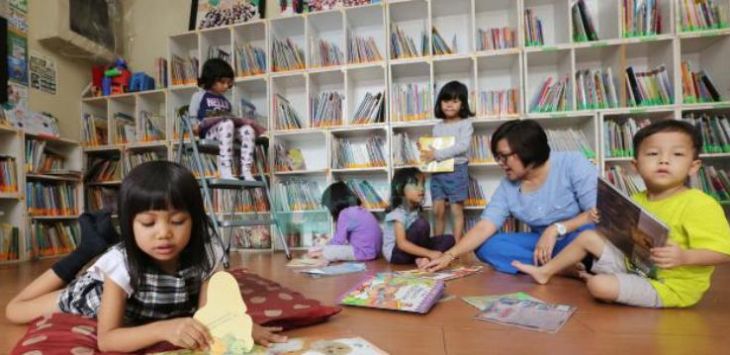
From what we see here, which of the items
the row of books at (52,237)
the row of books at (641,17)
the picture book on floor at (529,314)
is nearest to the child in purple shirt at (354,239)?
the picture book on floor at (529,314)

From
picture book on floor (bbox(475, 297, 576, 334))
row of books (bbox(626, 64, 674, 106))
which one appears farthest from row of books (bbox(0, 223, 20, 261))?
row of books (bbox(626, 64, 674, 106))

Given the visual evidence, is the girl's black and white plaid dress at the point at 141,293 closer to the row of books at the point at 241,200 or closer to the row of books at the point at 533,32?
the row of books at the point at 241,200

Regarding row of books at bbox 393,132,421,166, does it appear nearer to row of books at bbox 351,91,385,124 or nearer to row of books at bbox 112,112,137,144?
row of books at bbox 351,91,385,124

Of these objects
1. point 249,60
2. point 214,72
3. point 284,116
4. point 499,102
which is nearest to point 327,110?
point 284,116

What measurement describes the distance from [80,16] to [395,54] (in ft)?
8.95

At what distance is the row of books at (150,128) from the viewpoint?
354 centimetres

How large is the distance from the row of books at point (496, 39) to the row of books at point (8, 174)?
3.47 metres

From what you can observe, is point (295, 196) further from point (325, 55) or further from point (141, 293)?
point (141, 293)

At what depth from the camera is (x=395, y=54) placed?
312 cm

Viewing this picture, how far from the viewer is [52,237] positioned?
10.5 feet

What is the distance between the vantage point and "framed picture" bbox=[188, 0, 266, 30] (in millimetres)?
3545

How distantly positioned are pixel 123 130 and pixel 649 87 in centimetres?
417

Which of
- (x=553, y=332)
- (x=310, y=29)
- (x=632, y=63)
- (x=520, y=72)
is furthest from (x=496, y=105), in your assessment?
(x=553, y=332)

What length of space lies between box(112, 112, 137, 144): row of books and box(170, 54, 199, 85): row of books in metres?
0.60
